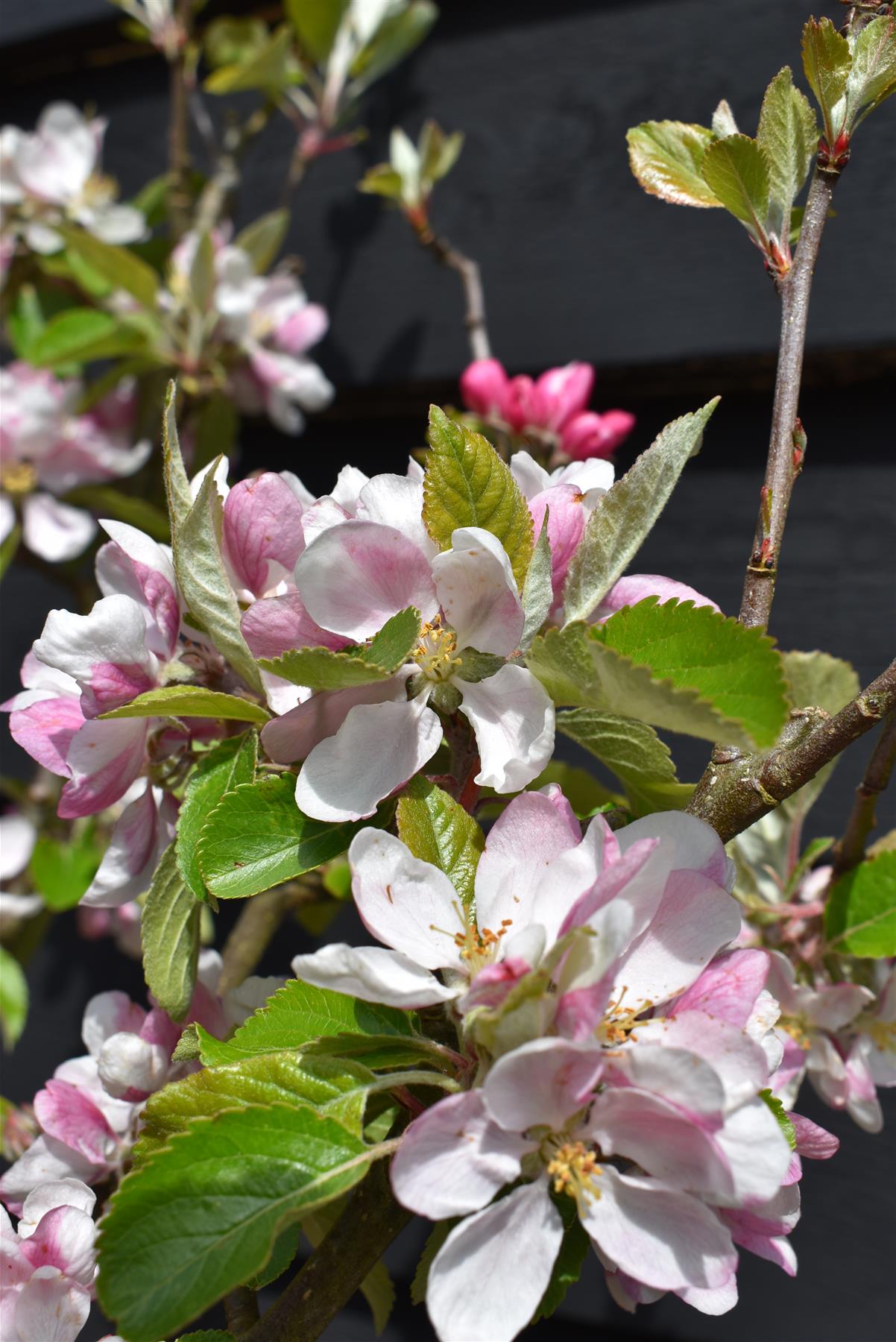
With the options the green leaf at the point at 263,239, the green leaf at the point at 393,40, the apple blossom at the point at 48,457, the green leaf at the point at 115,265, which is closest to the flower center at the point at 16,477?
the apple blossom at the point at 48,457

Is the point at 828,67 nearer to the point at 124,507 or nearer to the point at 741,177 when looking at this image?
the point at 741,177

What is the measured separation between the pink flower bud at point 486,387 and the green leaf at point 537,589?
0.52 meters

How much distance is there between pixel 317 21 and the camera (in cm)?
117

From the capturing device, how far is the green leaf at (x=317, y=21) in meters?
1.15

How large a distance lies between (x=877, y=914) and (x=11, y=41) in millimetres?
1615

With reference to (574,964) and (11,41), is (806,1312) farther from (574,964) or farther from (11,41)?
(11,41)

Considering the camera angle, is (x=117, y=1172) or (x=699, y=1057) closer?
(x=699, y=1057)

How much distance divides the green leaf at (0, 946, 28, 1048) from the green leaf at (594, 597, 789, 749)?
866 millimetres

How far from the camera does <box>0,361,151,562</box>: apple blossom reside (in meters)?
1.03

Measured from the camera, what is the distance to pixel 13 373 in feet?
3.50

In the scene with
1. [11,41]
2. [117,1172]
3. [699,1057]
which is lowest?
[117,1172]

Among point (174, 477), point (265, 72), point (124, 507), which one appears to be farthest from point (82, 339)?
point (174, 477)

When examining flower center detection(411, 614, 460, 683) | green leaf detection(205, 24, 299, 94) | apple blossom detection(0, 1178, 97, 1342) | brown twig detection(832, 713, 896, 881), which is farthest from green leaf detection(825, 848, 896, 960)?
green leaf detection(205, 24, 299, 94)

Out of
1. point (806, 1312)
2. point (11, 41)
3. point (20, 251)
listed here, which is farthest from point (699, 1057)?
point (11, 41)
